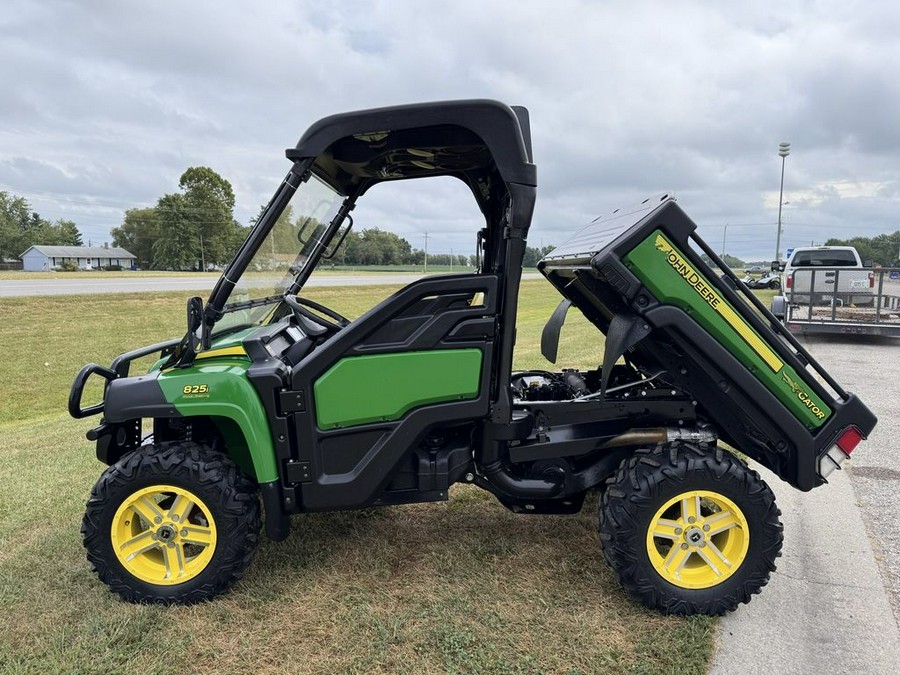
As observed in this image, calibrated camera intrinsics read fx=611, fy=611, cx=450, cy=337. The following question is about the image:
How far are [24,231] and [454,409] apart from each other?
103668 mm

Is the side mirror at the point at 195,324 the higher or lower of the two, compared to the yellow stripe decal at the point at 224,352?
higher

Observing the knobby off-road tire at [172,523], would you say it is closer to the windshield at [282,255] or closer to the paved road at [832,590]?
the windshield at [282,255]

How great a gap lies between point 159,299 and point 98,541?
63.2 feet

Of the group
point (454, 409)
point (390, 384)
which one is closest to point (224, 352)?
point (390, 384)

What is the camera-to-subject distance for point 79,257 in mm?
84000

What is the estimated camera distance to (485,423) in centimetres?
307

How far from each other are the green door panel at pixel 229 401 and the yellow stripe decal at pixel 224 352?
0.29 ft

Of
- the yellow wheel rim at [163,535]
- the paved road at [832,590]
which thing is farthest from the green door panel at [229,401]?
the paved road at [832,590]

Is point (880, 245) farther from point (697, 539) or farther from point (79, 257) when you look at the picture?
point (79, 257)

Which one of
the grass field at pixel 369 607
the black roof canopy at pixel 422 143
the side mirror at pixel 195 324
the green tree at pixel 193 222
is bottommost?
the grass field at pixel 369 607

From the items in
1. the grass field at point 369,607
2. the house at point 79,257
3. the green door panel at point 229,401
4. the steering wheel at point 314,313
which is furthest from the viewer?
the house at point 79,257

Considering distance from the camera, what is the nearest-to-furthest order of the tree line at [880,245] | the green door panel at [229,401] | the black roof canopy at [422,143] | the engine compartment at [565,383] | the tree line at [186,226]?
the black roof canopy at [422,143] → the green door panel at [229,401] → the engine compartment at [565,383] → the tree line at [186,226] → the tree line at [880,245]

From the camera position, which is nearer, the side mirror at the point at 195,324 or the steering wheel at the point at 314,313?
the side mirror at the point at 195,324

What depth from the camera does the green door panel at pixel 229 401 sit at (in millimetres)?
2857
